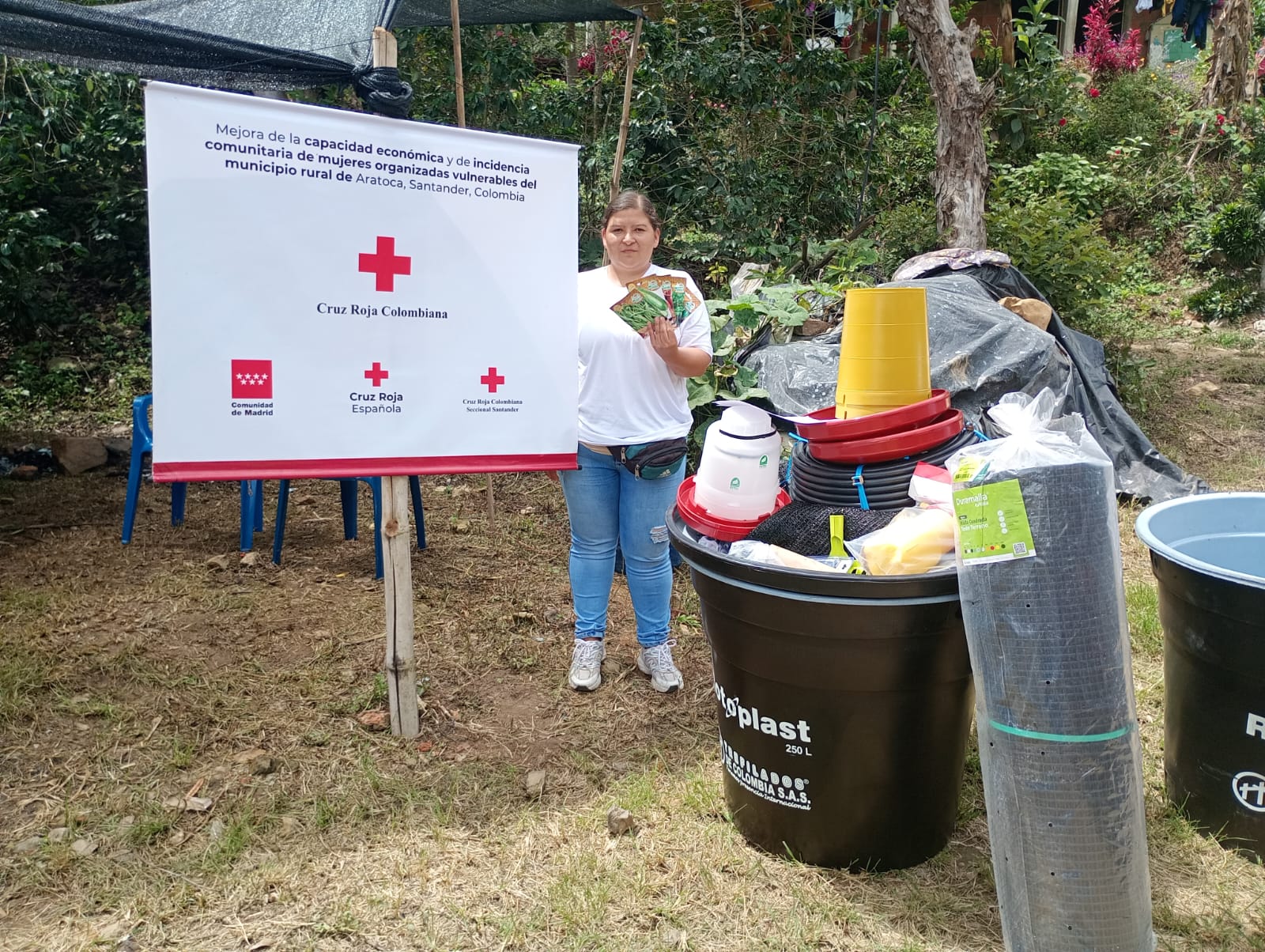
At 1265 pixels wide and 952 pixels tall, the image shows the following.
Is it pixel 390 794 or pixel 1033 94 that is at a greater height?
pixel 1033 94

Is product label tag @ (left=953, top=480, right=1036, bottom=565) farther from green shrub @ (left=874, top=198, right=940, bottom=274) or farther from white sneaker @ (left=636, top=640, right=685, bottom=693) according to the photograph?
green shrub @ (left=874, top=198, right=940, bottom=274)

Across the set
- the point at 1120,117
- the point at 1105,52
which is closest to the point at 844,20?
the point at 1120,117

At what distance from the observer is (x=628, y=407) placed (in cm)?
275

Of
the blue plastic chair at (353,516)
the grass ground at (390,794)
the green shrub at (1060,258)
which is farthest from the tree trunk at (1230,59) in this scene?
the blue plastic chair at (353,516)

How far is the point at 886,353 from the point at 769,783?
1083 mm

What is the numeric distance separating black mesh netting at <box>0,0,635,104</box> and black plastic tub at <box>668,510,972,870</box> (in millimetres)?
1730

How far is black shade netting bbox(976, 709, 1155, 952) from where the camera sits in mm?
1763

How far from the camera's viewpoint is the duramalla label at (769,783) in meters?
2.18

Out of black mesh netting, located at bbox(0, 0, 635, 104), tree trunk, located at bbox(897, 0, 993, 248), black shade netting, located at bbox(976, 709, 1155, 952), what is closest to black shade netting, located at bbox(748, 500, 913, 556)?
black shade netting, located at bbox(976, 709, 1155, 952)

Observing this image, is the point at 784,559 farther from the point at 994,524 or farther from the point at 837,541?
the point at 994,524

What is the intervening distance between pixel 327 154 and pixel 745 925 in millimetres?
2091

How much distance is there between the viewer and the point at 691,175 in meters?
6.90

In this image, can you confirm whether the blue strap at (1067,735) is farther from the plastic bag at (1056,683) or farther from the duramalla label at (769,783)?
the duramalla label at (769,783)

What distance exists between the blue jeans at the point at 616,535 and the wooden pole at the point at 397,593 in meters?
0.49
